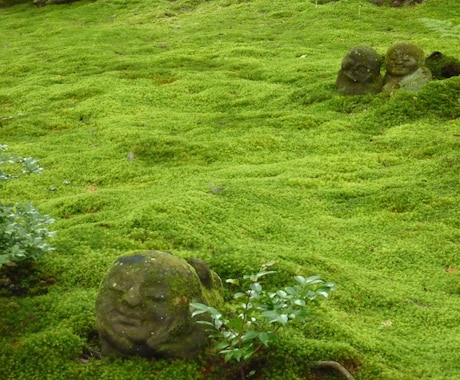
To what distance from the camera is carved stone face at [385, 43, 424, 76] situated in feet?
36.7

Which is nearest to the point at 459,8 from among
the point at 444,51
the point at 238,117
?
the point at 444,51

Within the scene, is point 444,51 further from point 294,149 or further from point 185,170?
point 185,170

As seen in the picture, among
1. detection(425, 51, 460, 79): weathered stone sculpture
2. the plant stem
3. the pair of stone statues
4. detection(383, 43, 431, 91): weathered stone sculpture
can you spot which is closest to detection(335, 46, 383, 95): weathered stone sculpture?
the pair of stone statues

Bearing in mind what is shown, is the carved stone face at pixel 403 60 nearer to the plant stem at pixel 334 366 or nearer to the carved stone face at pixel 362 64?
the carved stone face at pixel 362 64

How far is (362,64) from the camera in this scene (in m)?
11.4

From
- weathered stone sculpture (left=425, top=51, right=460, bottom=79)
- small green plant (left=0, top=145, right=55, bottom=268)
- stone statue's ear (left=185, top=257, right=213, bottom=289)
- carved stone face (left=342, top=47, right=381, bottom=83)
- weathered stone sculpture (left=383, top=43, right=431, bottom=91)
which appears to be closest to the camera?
small green plant (left=0, top=145, right=55, bottom=268)

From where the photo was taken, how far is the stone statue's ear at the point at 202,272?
15.6ft

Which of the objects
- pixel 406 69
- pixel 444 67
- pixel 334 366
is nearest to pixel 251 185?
pixel 334 366

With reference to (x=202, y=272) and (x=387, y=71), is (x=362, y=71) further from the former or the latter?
(x=202, y=272)

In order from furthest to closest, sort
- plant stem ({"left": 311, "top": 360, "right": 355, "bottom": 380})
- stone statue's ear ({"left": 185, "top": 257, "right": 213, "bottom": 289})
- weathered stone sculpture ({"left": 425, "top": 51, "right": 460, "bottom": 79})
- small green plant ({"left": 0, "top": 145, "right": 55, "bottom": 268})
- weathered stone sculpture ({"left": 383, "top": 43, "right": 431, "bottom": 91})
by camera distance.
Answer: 1. weathered stone sculpture ({"left": 425, "top": 51, "right": 460, "bottom": 79})
2. weathered stone sculpture ({"left": 383, "top": 43, "right": 431, "bottom": 91})
3. stone statue's ear ({"left": 185, "top": 257, "right": 213, "bottom": 289})
4. small green plant ({"left": 0, "top": 145, "right": 55, "bottom": 268})
5. plant stem ({"left": 311, "top": 360, "right": 355, "bottom": 380})

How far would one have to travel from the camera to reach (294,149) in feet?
32.2

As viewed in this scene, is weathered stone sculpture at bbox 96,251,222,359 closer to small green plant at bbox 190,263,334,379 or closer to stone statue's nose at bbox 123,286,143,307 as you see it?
stone statue's nose at bbox 123,286,143,307

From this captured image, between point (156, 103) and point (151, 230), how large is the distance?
6.81 m

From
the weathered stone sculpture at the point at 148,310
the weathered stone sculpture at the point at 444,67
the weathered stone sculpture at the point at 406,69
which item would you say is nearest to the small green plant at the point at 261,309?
the weathered stone sculpture at the point at 148,310
